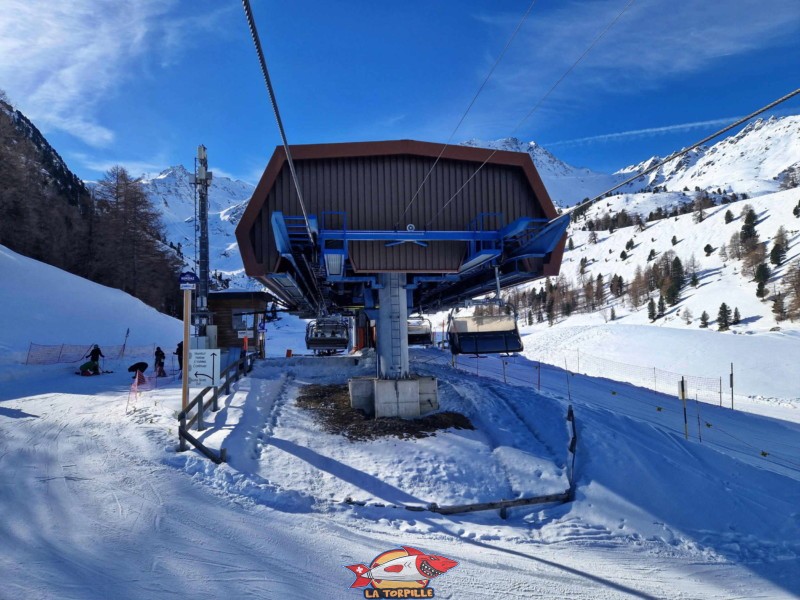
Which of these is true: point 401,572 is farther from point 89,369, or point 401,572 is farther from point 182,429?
point 89,369

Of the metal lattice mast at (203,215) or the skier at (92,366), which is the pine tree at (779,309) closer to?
the metal lattice mast at (203,215)

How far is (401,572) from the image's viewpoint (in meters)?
6.16

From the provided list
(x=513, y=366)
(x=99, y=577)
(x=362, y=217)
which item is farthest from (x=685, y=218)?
(x=99, y=577)

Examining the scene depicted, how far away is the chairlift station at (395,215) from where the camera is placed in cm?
1351

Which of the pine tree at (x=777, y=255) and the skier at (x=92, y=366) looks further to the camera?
the pine tree at (x=777, y=255)

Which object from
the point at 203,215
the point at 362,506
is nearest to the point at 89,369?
the point at 203,215

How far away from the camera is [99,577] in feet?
17.3

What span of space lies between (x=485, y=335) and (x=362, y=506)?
29.4ft

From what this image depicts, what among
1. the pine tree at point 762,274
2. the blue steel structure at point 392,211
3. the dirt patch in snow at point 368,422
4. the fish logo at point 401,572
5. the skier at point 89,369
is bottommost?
the fish logo at point 401,572

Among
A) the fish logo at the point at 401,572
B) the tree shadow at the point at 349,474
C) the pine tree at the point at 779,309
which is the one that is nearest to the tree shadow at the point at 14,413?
the tree shadow at the point at 349,474

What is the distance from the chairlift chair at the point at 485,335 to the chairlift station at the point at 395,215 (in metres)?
1.99

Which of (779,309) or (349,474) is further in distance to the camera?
(779,309)

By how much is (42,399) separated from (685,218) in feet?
513

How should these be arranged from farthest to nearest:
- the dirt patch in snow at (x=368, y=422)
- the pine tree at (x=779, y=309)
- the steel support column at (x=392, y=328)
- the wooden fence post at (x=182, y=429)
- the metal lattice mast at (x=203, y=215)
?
the pine tree at (x=779, y=309)
the metal lattice mast at (x=203, y=215)
the steel support column at (x=392, y=328)
the dirt patch in snow at (x=368, y=422)
the wooden fence post at (x=182, y=429)
